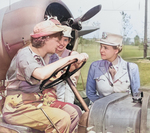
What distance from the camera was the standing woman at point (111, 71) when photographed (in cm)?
289

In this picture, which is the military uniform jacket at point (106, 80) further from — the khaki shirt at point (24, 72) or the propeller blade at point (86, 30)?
the khaki shirt at point (24, 72)

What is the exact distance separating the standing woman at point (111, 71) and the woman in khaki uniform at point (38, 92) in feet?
0.64

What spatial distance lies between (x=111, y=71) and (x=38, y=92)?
0.77 m

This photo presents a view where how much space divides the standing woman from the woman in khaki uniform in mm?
196

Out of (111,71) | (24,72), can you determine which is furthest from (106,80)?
(24,72)

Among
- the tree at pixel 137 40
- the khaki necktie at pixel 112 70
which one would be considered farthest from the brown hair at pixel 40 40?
the tree at pixel 137 40

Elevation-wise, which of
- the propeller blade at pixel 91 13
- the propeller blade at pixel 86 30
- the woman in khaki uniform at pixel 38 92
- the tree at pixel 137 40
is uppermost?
the propeller blade at pixel 91 13

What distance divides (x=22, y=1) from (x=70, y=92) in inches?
42.0

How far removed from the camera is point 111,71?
291cm

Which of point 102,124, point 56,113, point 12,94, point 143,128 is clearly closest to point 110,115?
point 102,124

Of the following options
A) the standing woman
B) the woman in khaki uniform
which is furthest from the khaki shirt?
the standing woman

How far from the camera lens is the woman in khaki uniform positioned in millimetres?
2885

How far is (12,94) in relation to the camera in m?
2.98

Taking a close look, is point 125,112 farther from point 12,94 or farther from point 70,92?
point 12,94
